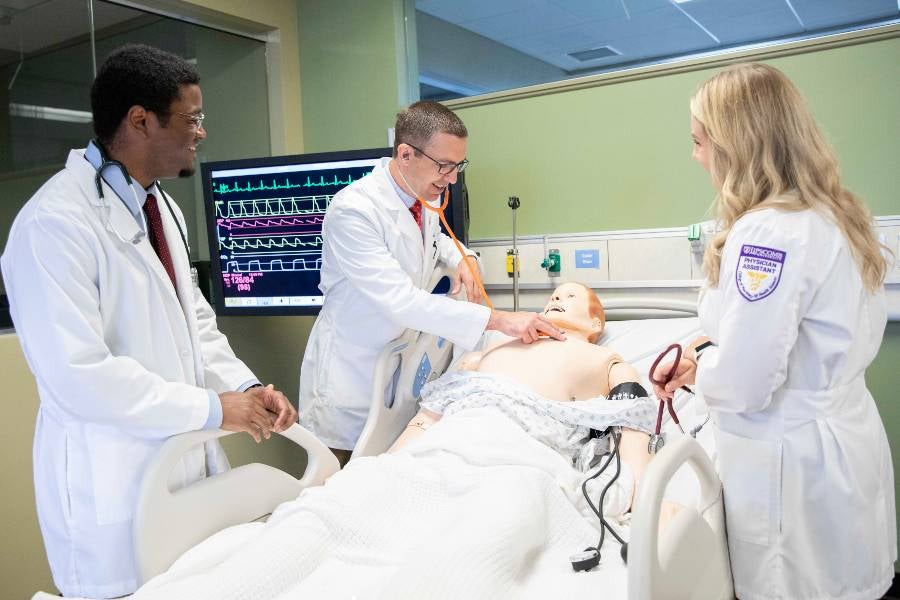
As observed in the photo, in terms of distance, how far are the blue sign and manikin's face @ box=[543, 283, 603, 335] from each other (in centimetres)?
43

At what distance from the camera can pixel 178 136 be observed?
1.69m

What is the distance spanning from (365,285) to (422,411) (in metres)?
0.41

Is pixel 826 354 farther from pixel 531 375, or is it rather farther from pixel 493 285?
pixel 493 285

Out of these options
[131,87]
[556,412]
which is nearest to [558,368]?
[556,412]

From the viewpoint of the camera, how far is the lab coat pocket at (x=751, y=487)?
141cm

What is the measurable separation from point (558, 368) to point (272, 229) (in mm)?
1602

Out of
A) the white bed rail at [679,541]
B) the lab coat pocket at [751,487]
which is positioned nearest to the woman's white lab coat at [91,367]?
the white bed rail at [679,541]

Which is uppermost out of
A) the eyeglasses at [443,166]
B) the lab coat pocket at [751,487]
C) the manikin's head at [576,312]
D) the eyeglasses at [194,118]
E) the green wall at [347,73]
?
the green wall at [347,73]

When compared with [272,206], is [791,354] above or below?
below

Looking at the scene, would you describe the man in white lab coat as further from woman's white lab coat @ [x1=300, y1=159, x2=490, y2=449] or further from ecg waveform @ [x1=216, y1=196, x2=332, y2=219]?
ecg waveform @ [x1=216, y1=196, x2=332, y2=219]

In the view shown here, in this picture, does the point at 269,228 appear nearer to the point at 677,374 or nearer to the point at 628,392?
the point at 628,392

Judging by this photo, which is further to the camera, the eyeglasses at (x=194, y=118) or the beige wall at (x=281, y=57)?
the beige wall at (x=281, y=57)

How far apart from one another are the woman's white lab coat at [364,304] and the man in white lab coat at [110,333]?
24.3 inches

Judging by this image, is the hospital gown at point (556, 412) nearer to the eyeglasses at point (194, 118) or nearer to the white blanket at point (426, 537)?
the white blanket at point (426, 537)
